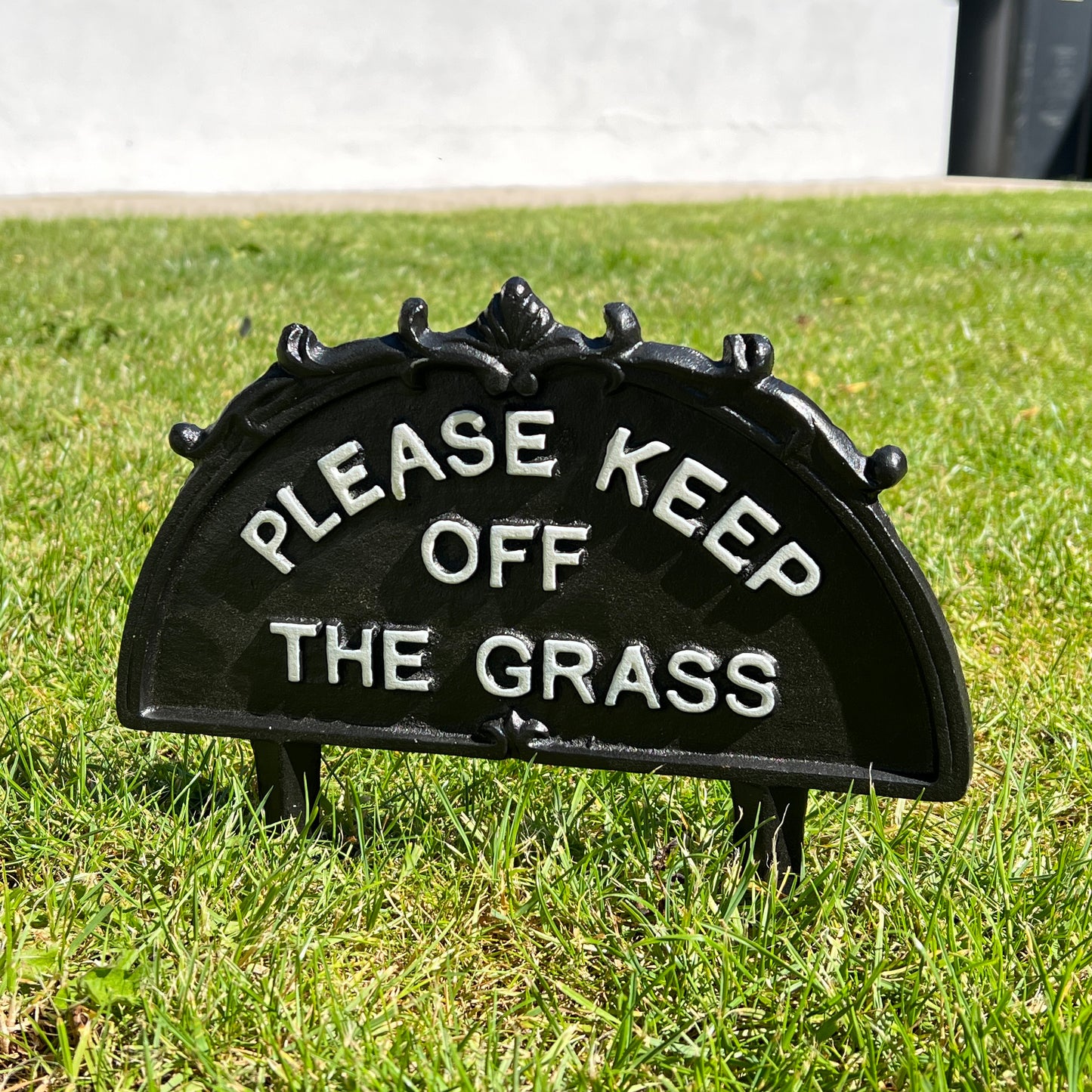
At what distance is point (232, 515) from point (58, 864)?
55cm

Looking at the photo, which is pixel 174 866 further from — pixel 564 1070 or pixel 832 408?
pixel 832 408

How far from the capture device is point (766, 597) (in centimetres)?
155

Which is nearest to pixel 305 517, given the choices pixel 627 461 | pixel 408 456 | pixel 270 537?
pixel 270 537

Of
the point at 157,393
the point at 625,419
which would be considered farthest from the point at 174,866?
the point at 157,393

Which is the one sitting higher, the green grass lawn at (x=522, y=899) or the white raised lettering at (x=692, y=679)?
the white raised lettering at (x=692, y=679)

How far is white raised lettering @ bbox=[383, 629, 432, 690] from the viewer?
1.64 meters

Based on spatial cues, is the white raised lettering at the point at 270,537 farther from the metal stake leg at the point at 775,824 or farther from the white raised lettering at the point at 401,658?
the metal stake leg at the point at 775,824

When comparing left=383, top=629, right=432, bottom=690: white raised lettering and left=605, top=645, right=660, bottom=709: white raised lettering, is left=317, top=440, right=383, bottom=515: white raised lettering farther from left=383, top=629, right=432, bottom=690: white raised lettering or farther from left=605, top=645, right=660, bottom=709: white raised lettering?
left=605, top=645, right=660, bottom=709: white raised lettering

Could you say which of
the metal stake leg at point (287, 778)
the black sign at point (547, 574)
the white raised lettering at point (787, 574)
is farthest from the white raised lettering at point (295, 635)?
the white raised lettering at point (787, 574)

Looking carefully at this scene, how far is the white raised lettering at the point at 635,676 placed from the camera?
159 centimetres

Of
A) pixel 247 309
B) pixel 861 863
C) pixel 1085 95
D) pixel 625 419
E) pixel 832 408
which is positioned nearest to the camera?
pixel 625 419

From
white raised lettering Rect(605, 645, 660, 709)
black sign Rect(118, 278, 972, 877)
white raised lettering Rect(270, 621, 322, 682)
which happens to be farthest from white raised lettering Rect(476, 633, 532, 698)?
white raised lettering Rect(270, 621, 322, 682)

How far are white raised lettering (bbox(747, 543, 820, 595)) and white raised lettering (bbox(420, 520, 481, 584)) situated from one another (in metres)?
0.35

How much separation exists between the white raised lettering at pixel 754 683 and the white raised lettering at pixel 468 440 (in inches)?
15.6
